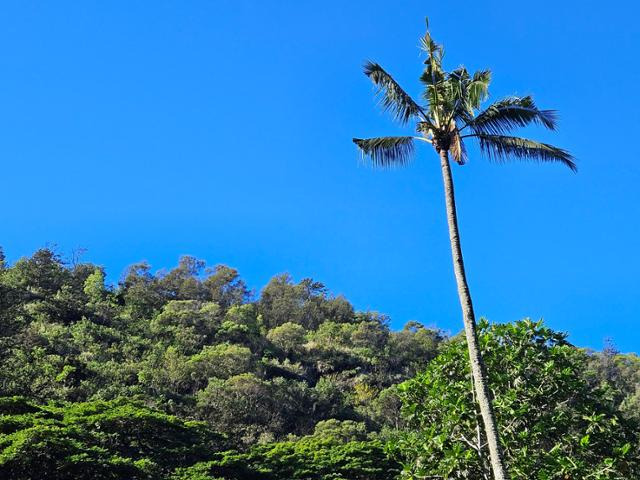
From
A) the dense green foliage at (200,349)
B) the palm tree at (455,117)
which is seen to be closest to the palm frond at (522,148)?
the palm tree at (455,117)

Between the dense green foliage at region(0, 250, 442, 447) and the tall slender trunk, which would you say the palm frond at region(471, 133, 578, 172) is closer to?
the tall slender trunk

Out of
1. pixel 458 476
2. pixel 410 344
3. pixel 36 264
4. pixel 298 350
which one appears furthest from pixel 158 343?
pixel 458 476

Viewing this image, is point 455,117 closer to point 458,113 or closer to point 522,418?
point 458,113

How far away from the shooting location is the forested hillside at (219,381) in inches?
610

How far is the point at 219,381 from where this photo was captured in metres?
39.2

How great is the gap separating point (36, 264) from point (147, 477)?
43.7 meters

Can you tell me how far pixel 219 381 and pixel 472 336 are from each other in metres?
31.1

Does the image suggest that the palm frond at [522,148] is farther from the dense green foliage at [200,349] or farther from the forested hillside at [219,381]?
the dense green foliage at [200,349]

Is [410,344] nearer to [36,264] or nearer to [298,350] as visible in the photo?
[298,350]

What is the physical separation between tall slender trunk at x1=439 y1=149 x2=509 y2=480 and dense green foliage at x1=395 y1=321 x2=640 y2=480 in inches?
57.1

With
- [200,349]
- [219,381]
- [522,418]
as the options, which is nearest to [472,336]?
[522,418]

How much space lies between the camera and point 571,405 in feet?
44.4

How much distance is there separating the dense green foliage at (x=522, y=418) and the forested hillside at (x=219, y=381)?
0.07 m

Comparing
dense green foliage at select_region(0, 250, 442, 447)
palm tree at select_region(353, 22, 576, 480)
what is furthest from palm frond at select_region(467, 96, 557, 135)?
dense green foliage at select_region(0, 250, 442, 447)
